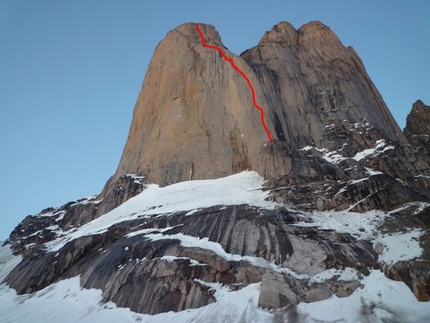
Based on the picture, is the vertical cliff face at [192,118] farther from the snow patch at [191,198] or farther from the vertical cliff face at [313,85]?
the vertical cliff face at [313,85]

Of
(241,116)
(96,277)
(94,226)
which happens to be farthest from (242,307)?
(241,116)

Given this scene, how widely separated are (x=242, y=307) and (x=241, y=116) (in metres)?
28.4

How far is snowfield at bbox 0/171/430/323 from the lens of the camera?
1697 cm

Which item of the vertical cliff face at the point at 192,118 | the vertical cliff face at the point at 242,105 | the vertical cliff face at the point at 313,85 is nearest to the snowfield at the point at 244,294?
the vertical cliff face at the point at 242,105

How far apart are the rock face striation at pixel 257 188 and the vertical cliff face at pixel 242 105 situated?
0.19m

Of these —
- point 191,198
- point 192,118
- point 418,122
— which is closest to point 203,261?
point 191,198

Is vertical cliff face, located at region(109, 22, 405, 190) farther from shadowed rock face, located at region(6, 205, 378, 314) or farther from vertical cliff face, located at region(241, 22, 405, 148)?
shadowed rock face, located at region(6, 205, 378, 314)

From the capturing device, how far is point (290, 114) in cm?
4444

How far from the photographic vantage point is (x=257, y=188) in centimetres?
3309

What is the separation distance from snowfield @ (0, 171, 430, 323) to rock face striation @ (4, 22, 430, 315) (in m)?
0.32

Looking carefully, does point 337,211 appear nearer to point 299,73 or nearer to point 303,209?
point 303,209

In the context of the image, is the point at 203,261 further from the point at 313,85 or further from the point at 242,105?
the point at 313,85

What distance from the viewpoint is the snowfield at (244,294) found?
17.0 m

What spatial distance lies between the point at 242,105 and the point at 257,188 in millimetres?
14582
